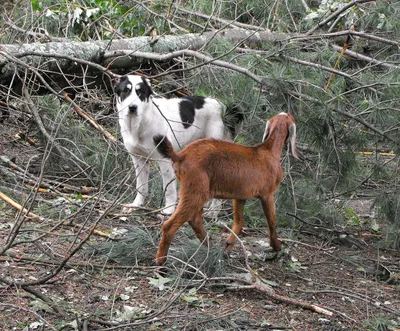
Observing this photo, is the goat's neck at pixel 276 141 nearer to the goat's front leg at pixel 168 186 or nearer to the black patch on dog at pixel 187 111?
the goat's front leg at pixel 168 186

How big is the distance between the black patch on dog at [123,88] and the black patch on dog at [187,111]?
0.88m

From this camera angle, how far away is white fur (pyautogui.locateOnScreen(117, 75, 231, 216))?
25.1 ft

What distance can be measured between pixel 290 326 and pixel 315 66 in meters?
3.02

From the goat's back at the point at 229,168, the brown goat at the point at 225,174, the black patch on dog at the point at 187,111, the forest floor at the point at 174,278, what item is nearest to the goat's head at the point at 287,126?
the brown goat at the point at 225,174

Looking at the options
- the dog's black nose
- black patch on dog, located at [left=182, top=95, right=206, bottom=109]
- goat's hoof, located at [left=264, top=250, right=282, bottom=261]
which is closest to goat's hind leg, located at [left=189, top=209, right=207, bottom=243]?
goat's hoof, located at [left=264, top=250, right=282, bottom=261]

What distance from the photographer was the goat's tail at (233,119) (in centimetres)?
833

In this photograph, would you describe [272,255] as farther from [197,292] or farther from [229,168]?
[197,292]

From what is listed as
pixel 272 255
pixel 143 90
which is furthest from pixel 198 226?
pixel 143 90

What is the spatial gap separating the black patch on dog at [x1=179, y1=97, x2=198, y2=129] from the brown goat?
64.4 inches

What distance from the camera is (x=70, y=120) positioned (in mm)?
8547

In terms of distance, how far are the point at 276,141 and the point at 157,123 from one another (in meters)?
1.71

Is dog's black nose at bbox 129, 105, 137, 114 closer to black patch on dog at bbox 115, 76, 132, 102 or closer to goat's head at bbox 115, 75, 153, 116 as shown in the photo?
goat's head at bbox 115, 75, 153, 116

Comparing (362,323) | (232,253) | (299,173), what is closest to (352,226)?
(299,173)

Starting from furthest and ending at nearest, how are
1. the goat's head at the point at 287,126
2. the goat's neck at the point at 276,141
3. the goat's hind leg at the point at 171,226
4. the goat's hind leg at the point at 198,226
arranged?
the goat's head at the point at 287,126
the goat's neck at the point at 276,141
the goat's hind leg at the point at 198,226
the goat's hind leg at the point at 171,226
